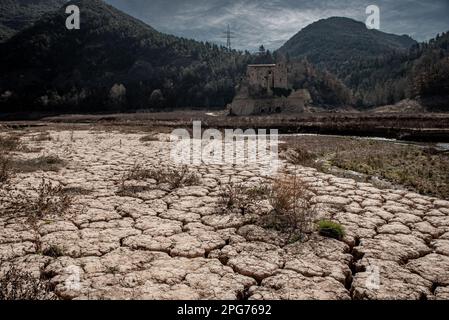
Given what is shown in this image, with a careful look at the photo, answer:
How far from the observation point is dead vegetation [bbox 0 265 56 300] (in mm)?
2929

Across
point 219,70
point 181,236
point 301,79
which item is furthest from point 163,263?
point 219,70

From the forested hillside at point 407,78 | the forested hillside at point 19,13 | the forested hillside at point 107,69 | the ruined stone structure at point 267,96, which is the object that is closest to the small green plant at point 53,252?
the ruined stone structure at point 267,96

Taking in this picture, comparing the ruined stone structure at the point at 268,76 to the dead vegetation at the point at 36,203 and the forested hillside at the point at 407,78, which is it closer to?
the forested hillside at the point at 407,78

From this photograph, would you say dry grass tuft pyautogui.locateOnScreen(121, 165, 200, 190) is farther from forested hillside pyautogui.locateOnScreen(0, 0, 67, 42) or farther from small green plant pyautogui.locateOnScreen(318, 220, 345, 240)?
forested hillside pyautogui.locateOnScreen(0, 0, 67, 42)

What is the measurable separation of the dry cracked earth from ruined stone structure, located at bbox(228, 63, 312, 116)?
39244 millimetres

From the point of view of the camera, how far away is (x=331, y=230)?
4570 mm

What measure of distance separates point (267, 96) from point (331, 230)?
158 ft

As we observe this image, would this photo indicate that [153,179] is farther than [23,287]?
Yes

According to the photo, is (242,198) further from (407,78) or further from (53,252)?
(407,78)

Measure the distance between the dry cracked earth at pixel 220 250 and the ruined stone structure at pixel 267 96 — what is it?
3924 cm

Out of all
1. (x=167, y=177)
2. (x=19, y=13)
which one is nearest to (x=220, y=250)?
(x=167, y=177)

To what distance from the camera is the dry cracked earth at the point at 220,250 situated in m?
3.33

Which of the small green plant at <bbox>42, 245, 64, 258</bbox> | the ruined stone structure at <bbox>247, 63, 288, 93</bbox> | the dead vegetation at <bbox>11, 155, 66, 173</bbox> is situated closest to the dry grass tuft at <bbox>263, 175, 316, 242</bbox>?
the small green plant at <bbox>42, 245, 64, 258</bbox>

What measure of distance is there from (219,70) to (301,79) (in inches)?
854
